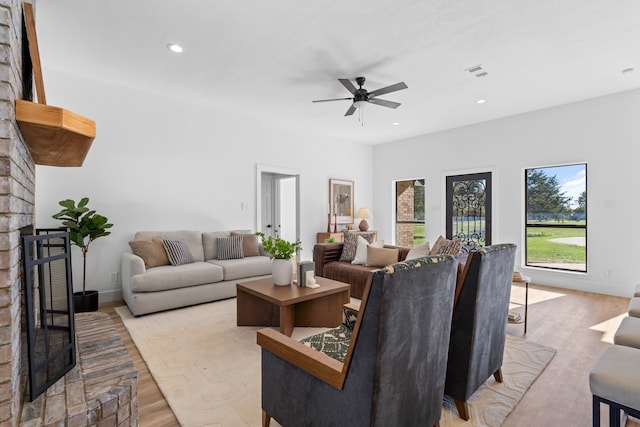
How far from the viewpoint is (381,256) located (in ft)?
14.2

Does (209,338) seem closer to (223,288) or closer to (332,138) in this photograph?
(223,288)

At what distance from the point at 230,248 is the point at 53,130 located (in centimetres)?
343

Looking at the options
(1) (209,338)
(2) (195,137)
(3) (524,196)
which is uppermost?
(2) (195,137)

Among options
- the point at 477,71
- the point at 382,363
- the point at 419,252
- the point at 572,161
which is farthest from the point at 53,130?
the point at 572,161

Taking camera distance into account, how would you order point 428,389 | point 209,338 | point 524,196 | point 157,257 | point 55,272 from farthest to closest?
point 524,196 < point 157,257 < point 209,338 < point 55,272 < point 428,389

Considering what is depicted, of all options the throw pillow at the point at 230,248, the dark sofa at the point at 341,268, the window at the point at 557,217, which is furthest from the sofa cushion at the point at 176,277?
the window at the point at 557,217

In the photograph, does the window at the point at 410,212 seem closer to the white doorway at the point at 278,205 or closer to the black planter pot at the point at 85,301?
the white doorway at the point at 278,205

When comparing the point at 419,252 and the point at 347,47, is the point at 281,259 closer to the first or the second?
the point at 419,252

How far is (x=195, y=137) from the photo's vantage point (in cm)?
494

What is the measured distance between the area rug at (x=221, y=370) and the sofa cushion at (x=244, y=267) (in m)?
0.74

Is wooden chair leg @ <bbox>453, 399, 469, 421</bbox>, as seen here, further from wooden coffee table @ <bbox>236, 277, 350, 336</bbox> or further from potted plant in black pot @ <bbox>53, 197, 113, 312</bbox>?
potted plant in black pot @ <bbox>53, 197, 113, 312</bbox>

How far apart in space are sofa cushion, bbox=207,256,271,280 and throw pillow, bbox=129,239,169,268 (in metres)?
0.64

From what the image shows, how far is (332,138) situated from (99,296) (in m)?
5.06

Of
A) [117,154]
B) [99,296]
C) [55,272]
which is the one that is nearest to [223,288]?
[99,296]
